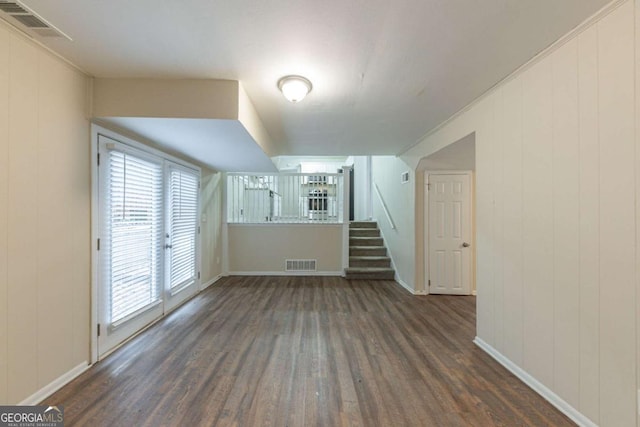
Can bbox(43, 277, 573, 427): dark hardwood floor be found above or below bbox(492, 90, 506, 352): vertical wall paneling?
below

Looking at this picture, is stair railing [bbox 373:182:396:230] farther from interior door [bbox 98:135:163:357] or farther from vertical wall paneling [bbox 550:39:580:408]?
interior door [bbox 98:135:163:357]

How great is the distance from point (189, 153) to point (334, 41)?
8.58 feet

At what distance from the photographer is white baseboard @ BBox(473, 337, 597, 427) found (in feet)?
5.15

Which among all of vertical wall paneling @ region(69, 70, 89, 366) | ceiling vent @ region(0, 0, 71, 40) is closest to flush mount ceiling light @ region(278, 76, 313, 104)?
ceiling vent @ region(0, 0, 71, 40)

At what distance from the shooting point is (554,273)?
5.76 feet

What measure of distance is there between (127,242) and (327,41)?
2609 mm

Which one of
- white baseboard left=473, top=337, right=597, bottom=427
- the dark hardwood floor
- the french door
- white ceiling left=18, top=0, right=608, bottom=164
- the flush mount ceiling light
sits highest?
white ceiling left=18, top=0, right=608, bottom=164

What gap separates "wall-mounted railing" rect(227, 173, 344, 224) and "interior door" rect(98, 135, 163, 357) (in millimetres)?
2482

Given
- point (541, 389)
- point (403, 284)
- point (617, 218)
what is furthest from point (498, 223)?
point (403, 284)

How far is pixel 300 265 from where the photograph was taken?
5.64m

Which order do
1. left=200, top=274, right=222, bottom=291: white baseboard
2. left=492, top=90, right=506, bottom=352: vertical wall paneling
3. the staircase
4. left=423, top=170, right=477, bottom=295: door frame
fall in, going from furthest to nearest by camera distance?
the staircase
left=200, top=274, right=222, bottom=291: white baseboard
left=423, top=170, right=477, bottom=295: door frame
left=492, top=90, right=506, bottom=352: vertical wall paneling

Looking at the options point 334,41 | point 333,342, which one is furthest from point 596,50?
point 333,342

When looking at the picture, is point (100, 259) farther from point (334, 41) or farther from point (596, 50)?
point (596, 50)

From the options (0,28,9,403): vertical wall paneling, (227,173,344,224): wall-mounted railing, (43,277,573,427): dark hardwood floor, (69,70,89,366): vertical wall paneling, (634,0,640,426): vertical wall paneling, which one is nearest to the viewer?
(634,0,640,426): vertical wall paneling
